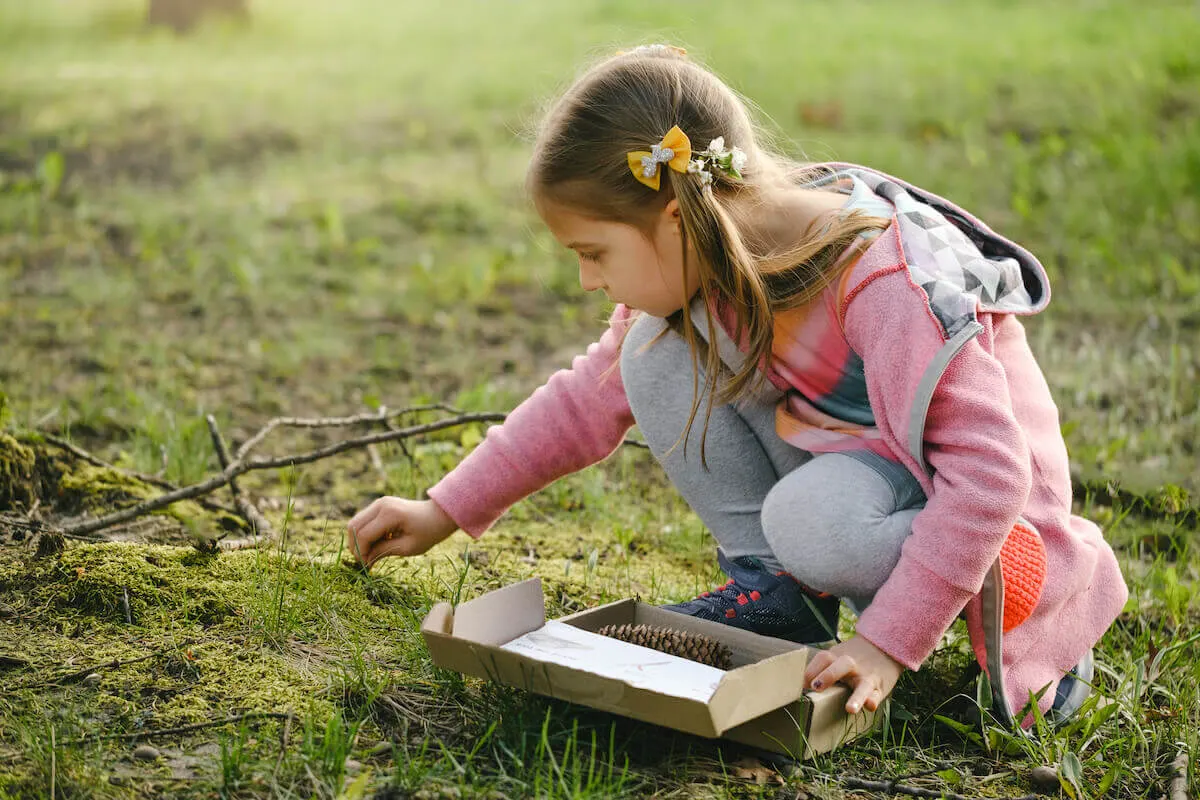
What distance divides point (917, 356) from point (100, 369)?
282cm

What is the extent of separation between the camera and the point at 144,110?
737cm

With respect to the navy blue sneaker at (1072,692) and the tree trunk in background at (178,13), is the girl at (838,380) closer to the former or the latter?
the navy blue sneaker at (1072,692)

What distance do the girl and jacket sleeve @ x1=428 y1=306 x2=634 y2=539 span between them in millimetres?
153

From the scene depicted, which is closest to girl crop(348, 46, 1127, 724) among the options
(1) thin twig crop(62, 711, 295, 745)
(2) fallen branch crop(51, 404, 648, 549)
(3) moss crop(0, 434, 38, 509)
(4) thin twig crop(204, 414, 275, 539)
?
(2) fallen branch crop(51, 404, 648, 549)

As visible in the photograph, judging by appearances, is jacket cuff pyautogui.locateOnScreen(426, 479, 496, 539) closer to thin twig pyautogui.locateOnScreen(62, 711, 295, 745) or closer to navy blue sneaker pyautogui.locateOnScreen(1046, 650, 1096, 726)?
thin twig pyautogui.locateOnScreen(62, 711, 295, 745)

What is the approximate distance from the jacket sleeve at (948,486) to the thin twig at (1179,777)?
1.36 ft

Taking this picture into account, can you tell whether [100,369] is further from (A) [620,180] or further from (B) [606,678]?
(B) [606,678]

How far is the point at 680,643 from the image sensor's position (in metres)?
2.00

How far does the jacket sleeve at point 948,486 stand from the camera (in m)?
1.87

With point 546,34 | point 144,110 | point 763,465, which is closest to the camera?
point 763,465

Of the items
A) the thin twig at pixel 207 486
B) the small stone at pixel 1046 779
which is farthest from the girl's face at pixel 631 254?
the small stone at pixel 1046 779

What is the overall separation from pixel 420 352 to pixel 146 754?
103 inches

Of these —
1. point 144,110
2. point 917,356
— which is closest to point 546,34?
point 144,110

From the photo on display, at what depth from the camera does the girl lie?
1.90 metres
